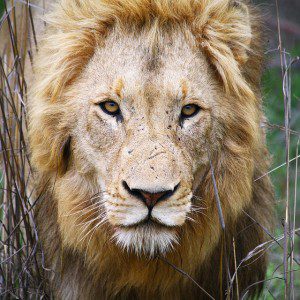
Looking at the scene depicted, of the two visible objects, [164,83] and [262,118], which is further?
[262,118]

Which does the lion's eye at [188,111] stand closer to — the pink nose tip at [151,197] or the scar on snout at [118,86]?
the scar on snout at [118,86]

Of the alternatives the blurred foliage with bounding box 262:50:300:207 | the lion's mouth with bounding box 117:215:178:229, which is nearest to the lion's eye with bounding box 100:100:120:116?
the lion's mouth with bounding box 117:215:178:229

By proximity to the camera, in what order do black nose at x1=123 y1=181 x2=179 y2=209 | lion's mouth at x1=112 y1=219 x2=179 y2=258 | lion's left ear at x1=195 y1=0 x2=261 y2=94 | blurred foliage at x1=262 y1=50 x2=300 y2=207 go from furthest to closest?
blurred foliage at x1=262 y1=50 x2=300 y2=207 → lion's left ear at x1=195 y1=0 x2=261 y2=94 → lion's mouth at x1=112 y1=219 x2=179 y2=258 → black nose at x1=123 y1=181 x2=179 y2=209

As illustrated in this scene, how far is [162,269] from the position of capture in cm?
375

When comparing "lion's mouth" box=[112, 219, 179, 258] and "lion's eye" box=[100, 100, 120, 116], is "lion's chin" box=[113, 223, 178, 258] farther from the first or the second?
"lion's eye" box=[100, 100, 120, 116]

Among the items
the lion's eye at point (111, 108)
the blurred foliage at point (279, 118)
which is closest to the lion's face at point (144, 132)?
the lion's eye at point (111, 108)

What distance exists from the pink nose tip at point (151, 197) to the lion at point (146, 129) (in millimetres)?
189

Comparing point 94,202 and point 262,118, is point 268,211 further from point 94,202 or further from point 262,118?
point 94,202

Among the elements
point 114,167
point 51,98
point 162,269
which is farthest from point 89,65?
point 162,269

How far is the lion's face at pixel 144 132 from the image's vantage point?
128 inches

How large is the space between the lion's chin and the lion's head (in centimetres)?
1

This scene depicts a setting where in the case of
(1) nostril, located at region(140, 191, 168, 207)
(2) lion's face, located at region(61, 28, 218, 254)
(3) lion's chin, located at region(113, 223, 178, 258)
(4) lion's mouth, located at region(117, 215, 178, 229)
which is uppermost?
(2) lion's face, located at region(61, 28, 218, 254)

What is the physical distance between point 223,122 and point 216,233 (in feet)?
1.85

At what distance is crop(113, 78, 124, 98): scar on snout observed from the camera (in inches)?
138
